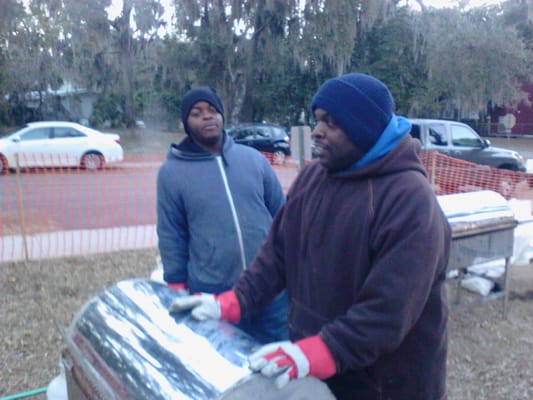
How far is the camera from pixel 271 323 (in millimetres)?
2660

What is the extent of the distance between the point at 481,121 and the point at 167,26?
74.8ft

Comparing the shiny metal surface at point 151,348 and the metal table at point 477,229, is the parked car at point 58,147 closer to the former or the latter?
the metal table at point 477,229

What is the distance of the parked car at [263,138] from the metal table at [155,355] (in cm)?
1758

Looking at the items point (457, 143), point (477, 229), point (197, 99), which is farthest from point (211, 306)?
point (457, 143)

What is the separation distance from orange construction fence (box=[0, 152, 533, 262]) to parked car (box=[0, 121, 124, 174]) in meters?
0.97

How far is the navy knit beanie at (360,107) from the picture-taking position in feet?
5.43

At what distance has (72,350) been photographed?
1954mm

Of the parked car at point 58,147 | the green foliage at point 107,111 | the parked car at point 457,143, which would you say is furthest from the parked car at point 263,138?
the green foliage at point 107,111

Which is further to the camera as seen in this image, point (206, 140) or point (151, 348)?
point (206, 140)

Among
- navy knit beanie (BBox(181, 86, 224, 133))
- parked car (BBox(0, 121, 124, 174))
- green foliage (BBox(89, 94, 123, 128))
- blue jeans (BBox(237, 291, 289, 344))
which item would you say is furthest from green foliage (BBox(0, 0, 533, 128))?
blue jeans (BBox(237, 291, 289, 344))

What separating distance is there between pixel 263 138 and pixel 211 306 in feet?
59.0

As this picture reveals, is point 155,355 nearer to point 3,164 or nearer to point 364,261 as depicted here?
point 364,261

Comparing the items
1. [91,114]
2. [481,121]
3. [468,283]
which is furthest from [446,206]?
[481,121]

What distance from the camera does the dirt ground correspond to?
3.80 meters
